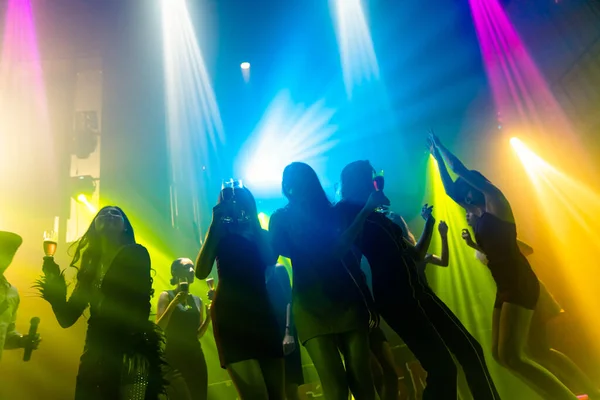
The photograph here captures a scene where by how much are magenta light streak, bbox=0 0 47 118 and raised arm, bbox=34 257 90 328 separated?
868cm

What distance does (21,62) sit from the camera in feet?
27.7

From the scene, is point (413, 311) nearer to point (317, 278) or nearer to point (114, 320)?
point (317, 278)

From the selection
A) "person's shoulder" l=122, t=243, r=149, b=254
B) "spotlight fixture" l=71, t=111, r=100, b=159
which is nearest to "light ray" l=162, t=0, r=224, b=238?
"spotlight fixture" l=71, t=111, r=100, b=159

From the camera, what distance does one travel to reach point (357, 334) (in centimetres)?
179

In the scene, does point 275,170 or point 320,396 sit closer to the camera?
point 320,396

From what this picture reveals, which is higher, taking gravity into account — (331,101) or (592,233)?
(331,101)

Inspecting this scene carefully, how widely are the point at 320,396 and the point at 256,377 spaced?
11.2 ft

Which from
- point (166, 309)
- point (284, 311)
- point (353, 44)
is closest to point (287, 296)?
point (284, 311)

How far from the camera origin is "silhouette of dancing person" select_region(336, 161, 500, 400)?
1909mm

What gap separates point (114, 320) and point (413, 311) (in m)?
1.56

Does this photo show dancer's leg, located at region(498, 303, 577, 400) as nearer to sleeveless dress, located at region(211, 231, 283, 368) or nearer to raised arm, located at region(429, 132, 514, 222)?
raised arm, located at region(429, 132, 514, 222)

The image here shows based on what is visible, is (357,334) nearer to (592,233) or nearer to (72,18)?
(592,233)

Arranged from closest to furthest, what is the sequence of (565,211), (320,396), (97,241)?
(97,241)
(320,396)
(565,211)

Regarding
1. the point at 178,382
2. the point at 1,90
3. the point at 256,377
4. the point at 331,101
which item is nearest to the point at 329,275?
the point at 256,377
